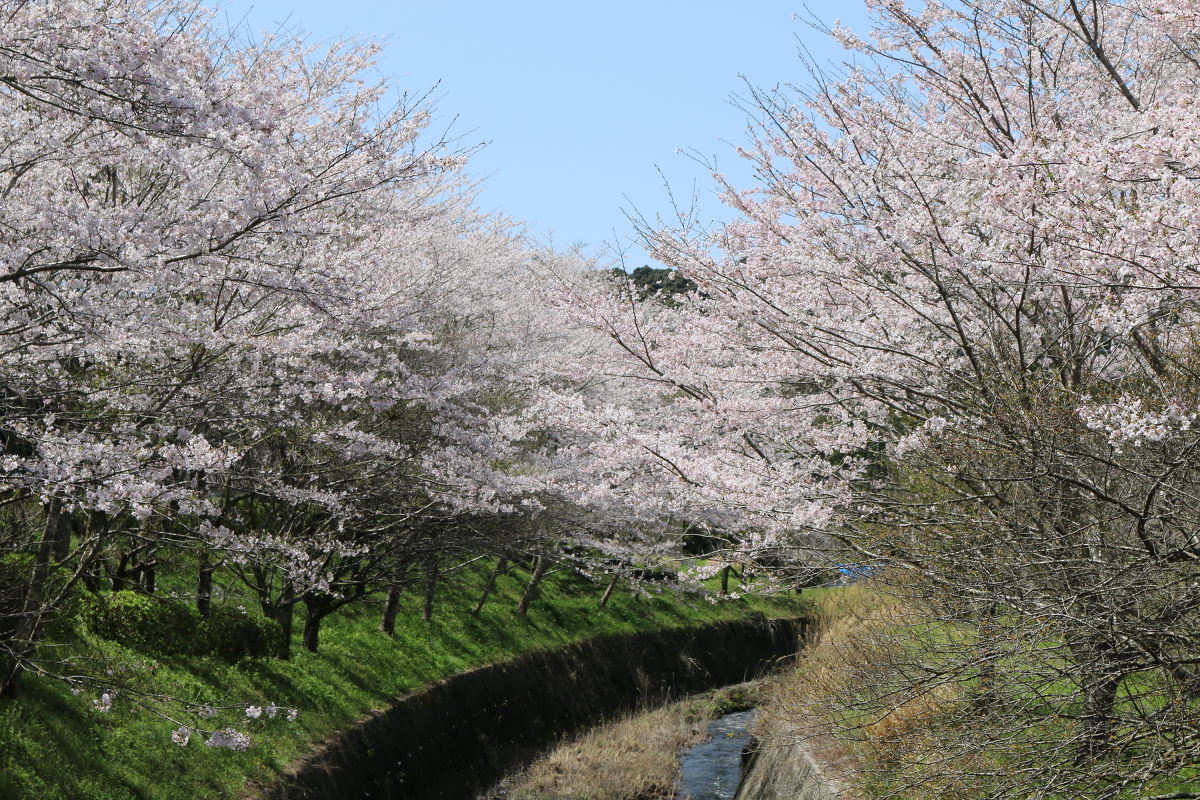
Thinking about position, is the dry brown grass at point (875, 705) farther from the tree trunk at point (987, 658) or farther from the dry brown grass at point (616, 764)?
the dry brown grass at point (616, 764)

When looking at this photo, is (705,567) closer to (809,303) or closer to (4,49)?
(809,303)

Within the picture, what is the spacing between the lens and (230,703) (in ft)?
35.2

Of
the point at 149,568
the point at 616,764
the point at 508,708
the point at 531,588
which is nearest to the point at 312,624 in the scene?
the point at 149,568

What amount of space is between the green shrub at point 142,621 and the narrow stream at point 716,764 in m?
7.41

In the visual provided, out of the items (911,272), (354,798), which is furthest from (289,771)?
(911,272)

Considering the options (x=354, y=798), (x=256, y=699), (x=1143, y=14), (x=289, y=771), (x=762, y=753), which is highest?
(x=1143, y=14)

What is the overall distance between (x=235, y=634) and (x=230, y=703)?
3.96 ft

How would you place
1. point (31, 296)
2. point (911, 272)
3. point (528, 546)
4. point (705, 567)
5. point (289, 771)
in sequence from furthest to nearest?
point (528, 546) → point (289, 771) → point (705, 567) → point (911, 272) → point (31, 296)

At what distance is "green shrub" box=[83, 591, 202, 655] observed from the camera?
10.5 meters

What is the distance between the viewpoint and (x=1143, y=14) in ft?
23.6

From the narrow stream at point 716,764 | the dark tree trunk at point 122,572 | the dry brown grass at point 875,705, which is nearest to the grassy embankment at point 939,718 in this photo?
the dry brown grass at point 875,705

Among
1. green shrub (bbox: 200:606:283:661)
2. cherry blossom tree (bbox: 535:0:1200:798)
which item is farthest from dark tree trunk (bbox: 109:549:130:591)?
cherry blossom tree (bbox: 535:0:1200:798)

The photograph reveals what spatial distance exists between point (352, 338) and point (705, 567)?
5.09 meters

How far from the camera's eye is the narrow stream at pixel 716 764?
14.1 metres
